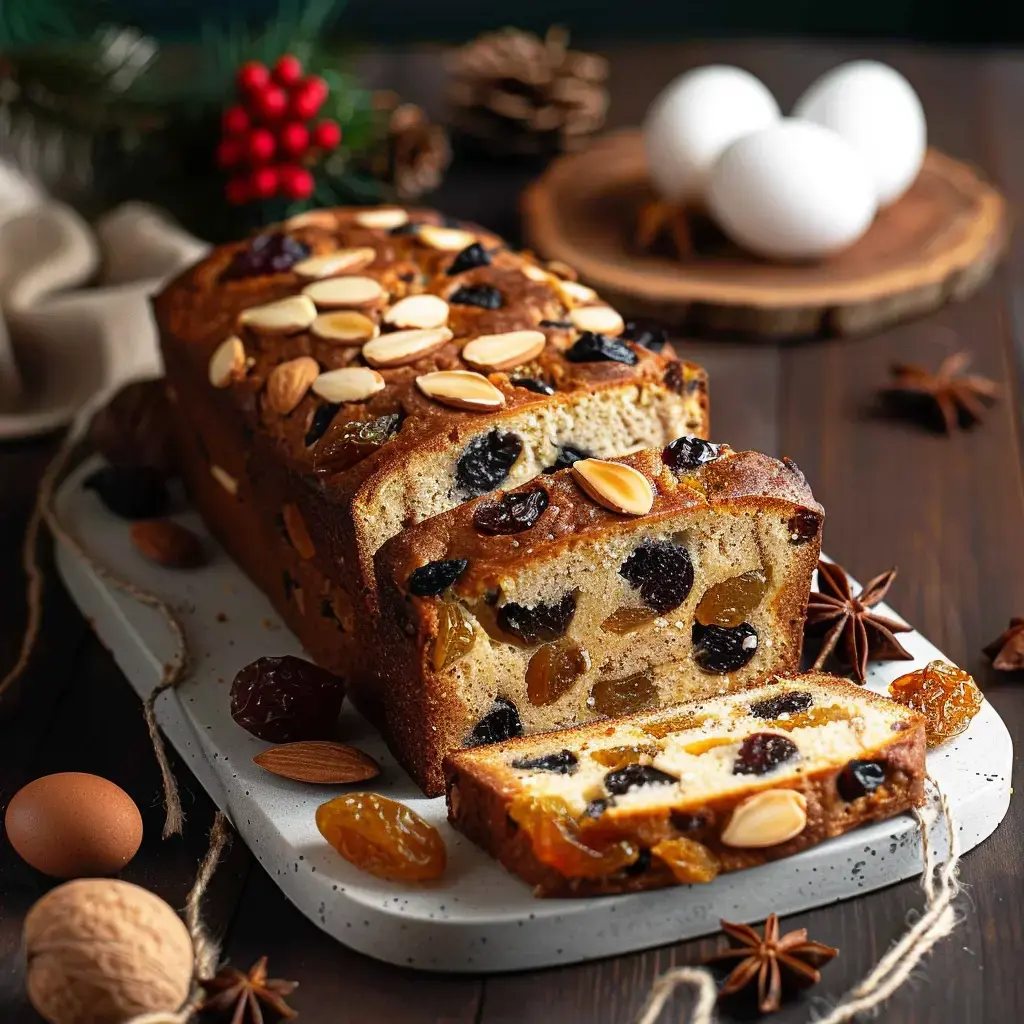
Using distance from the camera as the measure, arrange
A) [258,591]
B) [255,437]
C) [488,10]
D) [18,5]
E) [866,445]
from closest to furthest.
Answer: [255,437], [258,591], [866,445], [18,5], [488,10]

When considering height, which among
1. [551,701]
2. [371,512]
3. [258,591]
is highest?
[371,512]

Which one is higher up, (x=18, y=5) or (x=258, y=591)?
(x=18, y=5)

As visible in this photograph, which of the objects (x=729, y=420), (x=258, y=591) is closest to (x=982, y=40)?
(x=729, y=420)

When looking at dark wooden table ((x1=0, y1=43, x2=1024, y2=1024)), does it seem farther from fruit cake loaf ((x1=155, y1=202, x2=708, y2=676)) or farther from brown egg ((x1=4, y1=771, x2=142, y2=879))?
fruit cake loaf ((x1=155, y1=202, x2=708, y2=676))

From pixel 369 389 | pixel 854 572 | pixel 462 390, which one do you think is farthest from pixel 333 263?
pixel 854 572

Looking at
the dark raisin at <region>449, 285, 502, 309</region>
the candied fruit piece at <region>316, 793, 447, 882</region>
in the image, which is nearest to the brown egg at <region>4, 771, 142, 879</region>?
the candied fruit piece at <region>316, 793, 447, 882</region>

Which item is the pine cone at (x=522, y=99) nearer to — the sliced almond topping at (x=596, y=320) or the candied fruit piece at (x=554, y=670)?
the sliced almond topping at (x=596, y=320)

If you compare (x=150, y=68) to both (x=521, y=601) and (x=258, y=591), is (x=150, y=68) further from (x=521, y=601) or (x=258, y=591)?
(x=521, y=601)
